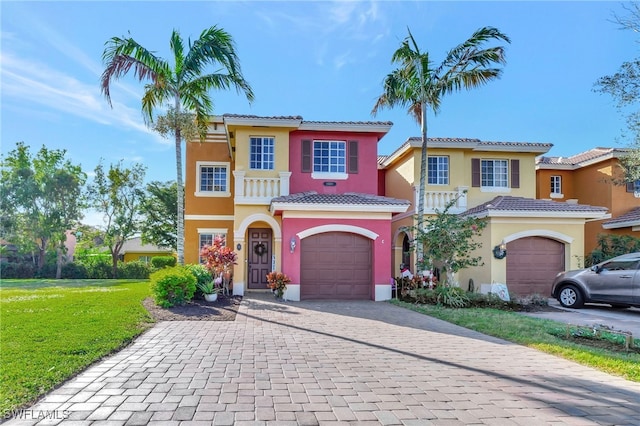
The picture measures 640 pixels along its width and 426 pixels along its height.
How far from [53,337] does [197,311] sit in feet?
12.5

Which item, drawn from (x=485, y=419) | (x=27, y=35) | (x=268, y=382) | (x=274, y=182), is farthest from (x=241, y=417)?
(x=274, y=182)

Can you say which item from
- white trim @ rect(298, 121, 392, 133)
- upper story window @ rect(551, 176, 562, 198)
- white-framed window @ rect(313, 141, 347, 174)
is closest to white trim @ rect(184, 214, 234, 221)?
white-framed window @ rect(313, 141, 347, 174)

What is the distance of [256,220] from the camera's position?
15.1m

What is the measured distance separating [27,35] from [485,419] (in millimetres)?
12088

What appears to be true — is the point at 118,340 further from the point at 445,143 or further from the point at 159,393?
the point at 445,143

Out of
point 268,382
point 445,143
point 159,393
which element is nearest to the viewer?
point 159,393

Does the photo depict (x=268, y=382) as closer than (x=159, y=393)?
No

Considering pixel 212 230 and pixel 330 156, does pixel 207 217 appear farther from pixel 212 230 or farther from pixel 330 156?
pixel 330 156

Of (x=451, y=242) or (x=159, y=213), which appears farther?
(x=159, y=213)

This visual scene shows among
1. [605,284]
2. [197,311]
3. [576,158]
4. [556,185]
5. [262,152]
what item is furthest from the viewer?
[576,158]

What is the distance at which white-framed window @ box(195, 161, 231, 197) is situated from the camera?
17.4 meters

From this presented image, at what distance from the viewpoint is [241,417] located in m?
3.91

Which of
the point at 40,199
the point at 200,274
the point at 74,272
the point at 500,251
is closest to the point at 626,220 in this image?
the point at 500,251

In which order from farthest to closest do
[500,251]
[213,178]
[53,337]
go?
[213,178] < [500,251] < [53,337]
